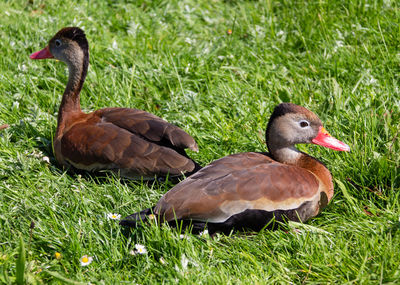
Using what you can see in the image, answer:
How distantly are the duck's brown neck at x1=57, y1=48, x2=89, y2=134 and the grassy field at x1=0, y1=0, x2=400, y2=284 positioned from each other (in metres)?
0.26

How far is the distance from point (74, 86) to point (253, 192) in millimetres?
2050

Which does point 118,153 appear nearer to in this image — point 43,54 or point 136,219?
point 136,219

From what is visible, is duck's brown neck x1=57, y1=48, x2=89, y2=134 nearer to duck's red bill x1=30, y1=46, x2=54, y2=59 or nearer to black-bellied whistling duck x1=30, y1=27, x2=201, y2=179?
black-bellied whistling duck x1=30, y1=27, x2=201, y2=179

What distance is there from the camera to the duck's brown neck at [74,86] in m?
4.71

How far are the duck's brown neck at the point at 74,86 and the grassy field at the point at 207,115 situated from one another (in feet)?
0.84

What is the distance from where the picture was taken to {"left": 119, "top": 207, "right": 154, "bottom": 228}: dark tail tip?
3.33 meters

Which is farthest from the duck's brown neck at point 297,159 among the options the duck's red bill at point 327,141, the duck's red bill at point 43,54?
the duck's red bill at point 43,54

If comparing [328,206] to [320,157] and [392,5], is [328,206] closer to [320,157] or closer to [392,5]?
[320,157]

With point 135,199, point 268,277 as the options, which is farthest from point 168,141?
point 268,277

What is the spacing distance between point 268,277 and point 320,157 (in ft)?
4.52

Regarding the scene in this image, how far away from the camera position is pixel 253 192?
3475 mm

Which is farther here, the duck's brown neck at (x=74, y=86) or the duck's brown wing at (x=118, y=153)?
the duck's brown neck at (x=74, y=86)

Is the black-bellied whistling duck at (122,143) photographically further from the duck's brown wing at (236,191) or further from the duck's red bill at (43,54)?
→ the duck's red bill at (43,54)

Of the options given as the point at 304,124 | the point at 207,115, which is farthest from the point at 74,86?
the point at 304,124
